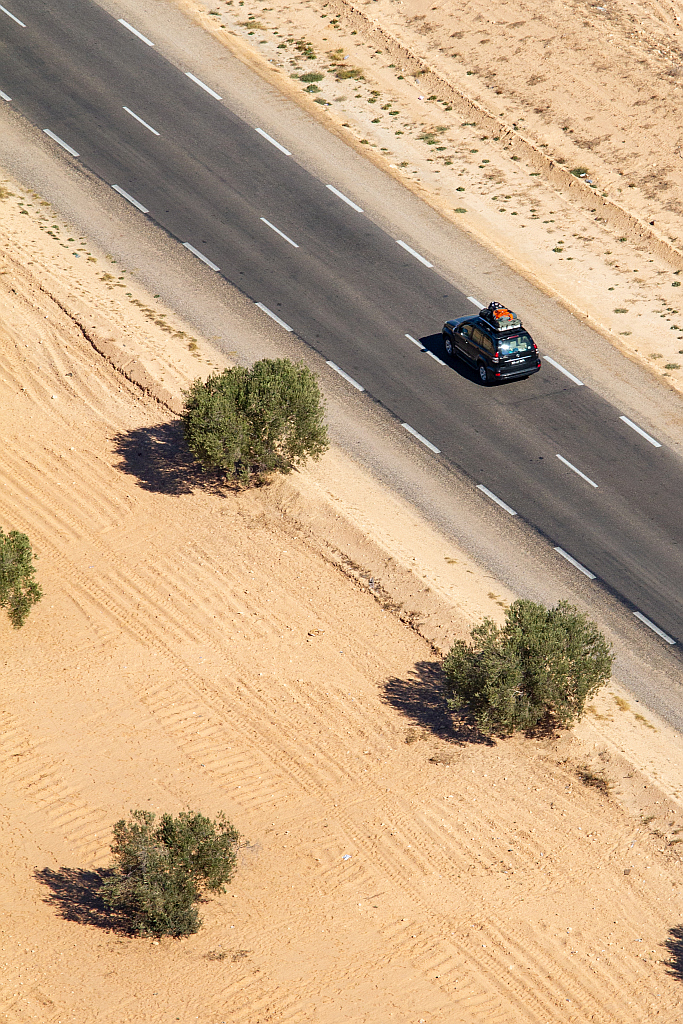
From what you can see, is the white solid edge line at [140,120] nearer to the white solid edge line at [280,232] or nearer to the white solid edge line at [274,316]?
the white solid edge line at [280,232]

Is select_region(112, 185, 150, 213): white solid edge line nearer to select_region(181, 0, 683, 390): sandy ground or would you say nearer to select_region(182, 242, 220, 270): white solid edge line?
select_region(182, 242, 220, 270): white solid edge line

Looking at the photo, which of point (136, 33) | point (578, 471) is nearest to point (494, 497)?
point (578, 471)

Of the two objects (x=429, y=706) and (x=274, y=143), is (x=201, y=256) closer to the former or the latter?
(x=274, y=143)

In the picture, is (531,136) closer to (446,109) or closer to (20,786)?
(446,109)

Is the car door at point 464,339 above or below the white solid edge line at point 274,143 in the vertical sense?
above

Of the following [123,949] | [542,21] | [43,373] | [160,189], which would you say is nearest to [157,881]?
[123,949]

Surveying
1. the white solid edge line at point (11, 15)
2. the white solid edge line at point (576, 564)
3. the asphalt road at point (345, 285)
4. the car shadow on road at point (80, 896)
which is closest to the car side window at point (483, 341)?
the asphalt road at point (345, 285)
